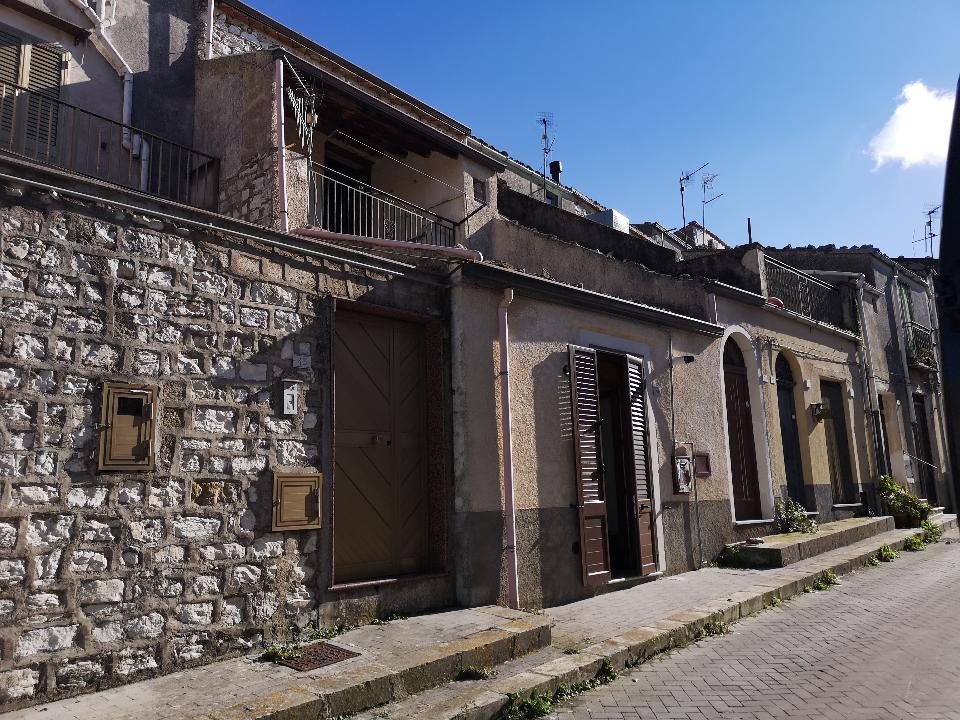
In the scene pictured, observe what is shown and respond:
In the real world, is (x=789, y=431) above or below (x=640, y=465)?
above

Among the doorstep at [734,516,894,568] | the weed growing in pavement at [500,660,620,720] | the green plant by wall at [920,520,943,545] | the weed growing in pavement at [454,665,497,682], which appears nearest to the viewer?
the weed growing in pavement at [500,660,620,720]

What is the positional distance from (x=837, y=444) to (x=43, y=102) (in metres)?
15.4

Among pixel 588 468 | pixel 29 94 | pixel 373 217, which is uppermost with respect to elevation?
pixel 29 94

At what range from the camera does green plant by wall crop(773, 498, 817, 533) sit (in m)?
12.0

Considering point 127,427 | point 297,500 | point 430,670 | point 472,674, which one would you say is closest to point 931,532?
point 472,674

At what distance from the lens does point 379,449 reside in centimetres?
696

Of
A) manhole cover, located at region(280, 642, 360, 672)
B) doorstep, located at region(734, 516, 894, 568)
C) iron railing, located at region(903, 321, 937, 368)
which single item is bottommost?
manhole cover, located at region(280, 642, 360, 672)

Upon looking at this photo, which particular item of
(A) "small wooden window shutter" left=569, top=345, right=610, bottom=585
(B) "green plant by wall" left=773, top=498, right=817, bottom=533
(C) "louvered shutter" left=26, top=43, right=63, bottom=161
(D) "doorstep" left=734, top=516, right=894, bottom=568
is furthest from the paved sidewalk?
(C) "louvered shutter" left=26, top=43, right=63, bottom=161

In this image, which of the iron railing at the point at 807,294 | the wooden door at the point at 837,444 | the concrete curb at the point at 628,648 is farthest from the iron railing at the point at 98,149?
the wooden door at the point at 837,444

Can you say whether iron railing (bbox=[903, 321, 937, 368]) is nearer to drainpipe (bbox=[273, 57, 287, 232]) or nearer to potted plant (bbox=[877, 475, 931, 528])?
potted plant (bbox=[877, 475, 931, 528])

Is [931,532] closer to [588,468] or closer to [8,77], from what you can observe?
[588,468]

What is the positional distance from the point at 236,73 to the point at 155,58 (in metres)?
1.63

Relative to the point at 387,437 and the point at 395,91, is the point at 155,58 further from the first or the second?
the point at 387,437

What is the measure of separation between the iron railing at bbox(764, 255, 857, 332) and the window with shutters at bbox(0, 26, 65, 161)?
40.1ft
